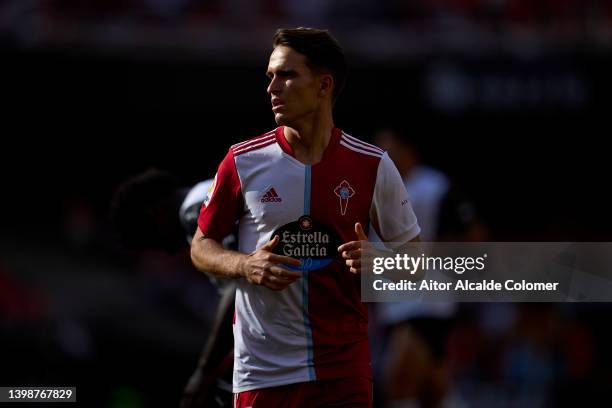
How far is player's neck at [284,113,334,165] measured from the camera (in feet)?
15.7

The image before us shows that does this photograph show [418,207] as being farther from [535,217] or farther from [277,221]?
[535,217]

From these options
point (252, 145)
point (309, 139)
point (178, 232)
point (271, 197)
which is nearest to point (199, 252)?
point (271, 197)

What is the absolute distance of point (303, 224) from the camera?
4.68 metres

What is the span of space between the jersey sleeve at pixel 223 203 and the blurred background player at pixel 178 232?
3.06 feet

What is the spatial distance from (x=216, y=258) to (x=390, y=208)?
0.74m

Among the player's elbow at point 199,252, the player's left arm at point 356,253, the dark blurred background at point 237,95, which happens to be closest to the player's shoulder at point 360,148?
the player's left arm at point 356,253

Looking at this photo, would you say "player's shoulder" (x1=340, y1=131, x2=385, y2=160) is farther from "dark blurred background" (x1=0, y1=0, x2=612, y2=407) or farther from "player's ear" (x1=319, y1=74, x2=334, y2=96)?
"dark blurred background" (x1=0, y1=0, x2=612, y2=407)

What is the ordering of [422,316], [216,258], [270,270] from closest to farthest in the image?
[270,270] < [216,258] < [422,316]

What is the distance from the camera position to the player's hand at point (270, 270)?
4.35 meters

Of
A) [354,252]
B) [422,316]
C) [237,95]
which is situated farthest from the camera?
[237,95]

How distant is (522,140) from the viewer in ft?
64.1

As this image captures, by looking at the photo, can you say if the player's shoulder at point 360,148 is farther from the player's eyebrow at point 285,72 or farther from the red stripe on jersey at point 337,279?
the player's eyebrow at point 285,72

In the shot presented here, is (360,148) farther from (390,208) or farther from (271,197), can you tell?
(271,197)

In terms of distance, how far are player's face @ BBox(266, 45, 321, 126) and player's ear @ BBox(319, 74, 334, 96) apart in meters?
0.06
